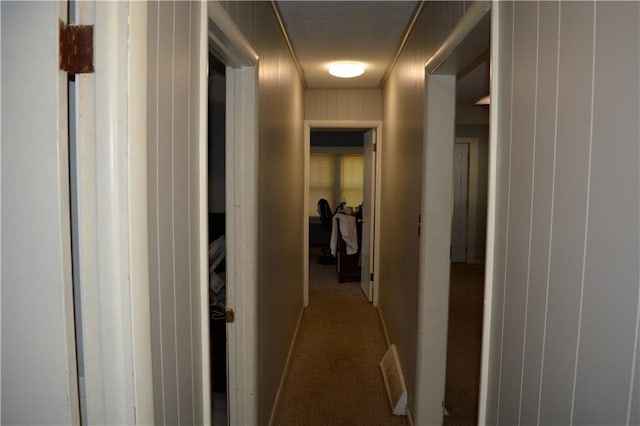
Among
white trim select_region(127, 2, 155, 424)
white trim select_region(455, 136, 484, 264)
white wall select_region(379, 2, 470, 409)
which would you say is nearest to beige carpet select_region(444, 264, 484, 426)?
white wall select_region(379, 2, 470, 409)

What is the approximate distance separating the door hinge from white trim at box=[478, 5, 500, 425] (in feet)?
3.46

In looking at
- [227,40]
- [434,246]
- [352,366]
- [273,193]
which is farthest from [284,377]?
[227,40]

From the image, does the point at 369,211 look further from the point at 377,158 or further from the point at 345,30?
the point at 345,30

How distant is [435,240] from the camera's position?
7.26 feet

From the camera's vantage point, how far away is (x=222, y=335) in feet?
9.62

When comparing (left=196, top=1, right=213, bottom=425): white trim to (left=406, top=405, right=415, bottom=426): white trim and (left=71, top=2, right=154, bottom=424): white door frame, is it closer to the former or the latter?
(left=71, top=2, right=154, bottom=424): white door frame

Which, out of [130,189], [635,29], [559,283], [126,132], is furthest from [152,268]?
[635,29]

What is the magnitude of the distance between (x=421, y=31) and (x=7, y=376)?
2.47 meters

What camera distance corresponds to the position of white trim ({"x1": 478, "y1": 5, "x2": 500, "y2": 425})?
125cm

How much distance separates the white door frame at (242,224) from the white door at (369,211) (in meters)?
3.23

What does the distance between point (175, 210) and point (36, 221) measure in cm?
32

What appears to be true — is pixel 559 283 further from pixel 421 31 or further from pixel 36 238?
pixel 421 31

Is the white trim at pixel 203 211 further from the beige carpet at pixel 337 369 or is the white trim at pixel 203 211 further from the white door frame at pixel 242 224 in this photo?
the beige carpet at pixel 337 369

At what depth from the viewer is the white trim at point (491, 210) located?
1.25m
